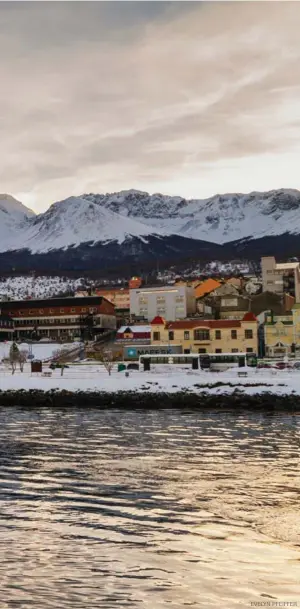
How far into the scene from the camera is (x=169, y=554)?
1294cm

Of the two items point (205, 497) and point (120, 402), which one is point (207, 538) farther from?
point (120, 402)

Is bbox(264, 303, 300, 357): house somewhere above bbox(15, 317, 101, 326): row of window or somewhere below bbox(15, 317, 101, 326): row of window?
below

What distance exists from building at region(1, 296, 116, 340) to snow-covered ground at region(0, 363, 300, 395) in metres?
63.3

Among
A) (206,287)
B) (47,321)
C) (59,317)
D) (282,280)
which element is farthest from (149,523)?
(206,287)

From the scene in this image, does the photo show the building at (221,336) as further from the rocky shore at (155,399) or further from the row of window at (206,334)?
the rocky shore at (155,399)

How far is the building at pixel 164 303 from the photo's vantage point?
117 metres

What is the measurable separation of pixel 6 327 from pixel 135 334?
132 feet

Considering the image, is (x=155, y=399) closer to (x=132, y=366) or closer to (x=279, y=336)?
(x=132, y=366)

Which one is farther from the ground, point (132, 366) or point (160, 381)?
point (132, 366)

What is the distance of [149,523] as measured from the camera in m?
15.3

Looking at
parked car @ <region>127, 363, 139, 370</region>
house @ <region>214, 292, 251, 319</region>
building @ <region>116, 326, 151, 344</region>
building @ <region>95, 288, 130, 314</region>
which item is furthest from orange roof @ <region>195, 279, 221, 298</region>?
parked car @ <region>127, 363, 139, 370</region>

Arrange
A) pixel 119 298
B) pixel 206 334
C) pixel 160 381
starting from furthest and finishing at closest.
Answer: pixel 119 298 → pixel 206 334 → pixel 160 381

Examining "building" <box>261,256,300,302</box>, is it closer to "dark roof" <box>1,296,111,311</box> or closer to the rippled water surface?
"dark roof" <box>1,296,111,311</box>

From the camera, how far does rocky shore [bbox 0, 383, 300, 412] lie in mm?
48094
